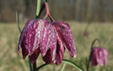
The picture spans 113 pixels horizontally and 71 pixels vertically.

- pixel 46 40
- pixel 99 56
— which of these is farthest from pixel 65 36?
pixel 99 56

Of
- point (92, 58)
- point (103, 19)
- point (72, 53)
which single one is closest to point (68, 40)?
point (72, 53)

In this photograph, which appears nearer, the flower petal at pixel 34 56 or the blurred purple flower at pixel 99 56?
the flower petal at pixel 34 56

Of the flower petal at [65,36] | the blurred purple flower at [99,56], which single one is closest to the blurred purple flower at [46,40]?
the flower petal at [65,36]

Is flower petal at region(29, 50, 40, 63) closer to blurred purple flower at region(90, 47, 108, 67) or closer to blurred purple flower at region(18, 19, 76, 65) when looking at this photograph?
blurred purple flower at region(18, 19, 76, 65)

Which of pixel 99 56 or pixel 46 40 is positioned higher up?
pixel 46 40

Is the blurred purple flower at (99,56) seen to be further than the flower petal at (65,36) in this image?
Yes

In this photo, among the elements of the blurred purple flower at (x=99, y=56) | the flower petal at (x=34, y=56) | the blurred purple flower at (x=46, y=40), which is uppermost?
the blurred purple flower at (x=46, y=40)

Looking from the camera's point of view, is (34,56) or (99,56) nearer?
(34,56)

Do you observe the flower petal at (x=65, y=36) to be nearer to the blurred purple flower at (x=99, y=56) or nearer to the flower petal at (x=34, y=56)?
the flower petal at (x=34, y=56)

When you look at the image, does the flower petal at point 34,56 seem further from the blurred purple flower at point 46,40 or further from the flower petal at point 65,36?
the flower petal at point 65,36

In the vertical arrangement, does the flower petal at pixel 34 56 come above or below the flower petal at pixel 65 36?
below

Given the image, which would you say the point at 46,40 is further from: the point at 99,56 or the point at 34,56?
the point at 99,56
